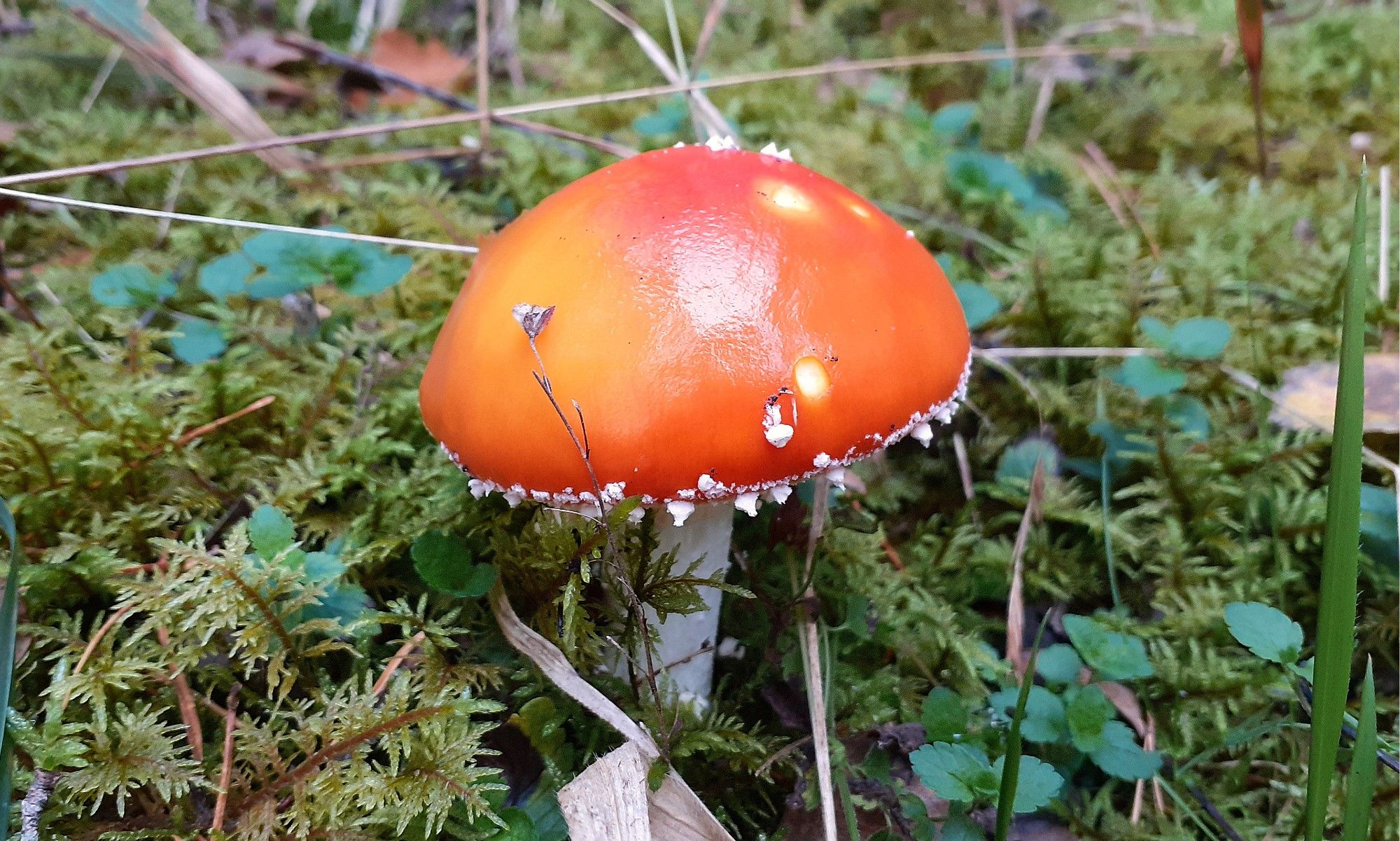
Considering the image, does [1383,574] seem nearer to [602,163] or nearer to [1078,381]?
[1078,381]

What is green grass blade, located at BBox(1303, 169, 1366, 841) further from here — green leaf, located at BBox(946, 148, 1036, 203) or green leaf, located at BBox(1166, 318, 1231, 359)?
green leaf, located at BBox(946, 148, 1036, 203)

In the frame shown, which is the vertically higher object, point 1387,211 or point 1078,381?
point 1387,211

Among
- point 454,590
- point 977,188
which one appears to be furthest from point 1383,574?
point 454,590

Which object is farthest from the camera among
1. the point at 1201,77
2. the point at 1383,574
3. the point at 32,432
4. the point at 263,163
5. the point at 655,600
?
the point at 1201,77

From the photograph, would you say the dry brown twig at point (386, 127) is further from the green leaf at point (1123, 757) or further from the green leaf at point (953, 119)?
the green leaf at point (1123, 757)

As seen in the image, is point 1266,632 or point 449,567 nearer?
point 1266,632

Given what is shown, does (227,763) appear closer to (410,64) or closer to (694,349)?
(694,349)

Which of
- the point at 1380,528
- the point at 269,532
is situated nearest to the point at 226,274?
the point at 269,532
